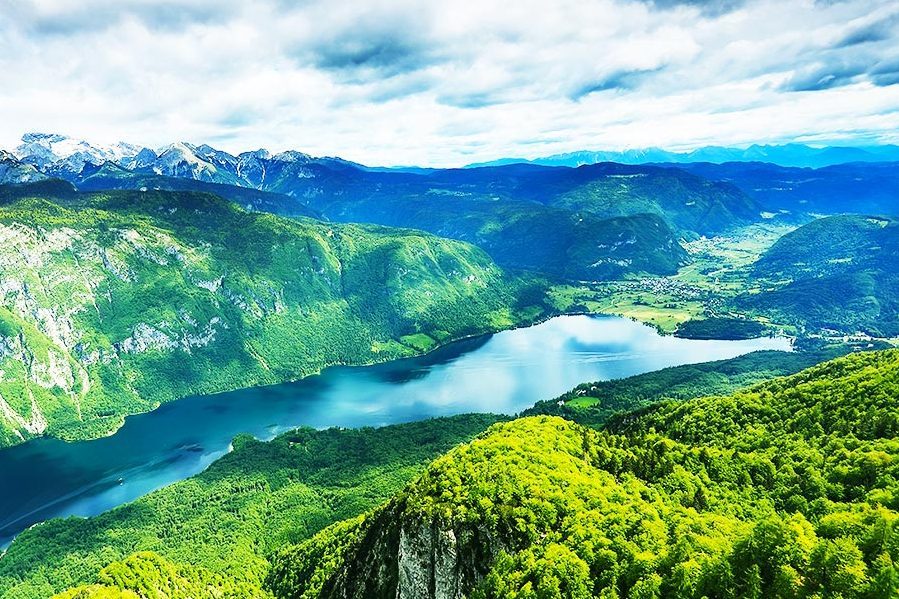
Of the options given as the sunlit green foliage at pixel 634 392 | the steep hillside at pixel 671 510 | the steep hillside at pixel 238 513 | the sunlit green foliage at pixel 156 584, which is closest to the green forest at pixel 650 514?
the steep hillside at pixel 671 510

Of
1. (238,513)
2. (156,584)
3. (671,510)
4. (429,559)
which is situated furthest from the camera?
(238,513)

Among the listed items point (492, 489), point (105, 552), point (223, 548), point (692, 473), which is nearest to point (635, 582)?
point (492, 489)

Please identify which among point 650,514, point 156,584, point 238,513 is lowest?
point 238,513

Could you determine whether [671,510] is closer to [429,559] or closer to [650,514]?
[650,514]

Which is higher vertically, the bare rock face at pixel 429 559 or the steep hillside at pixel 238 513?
the bare rock face at pixel 429 559

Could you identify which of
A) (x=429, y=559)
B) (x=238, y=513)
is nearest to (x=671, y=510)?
(x=429, y=559)

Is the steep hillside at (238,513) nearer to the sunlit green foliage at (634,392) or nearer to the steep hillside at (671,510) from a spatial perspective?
the sunlit green foliage at (634,392)

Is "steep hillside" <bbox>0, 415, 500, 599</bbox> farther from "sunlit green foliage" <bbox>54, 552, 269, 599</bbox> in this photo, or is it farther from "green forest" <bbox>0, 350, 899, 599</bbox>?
"green forest" <bbox>0, 350, 899, 599</bbox>

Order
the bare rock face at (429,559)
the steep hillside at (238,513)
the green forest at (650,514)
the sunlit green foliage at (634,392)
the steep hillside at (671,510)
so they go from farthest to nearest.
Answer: the sunlit green foliage at (634,392) < the steep hillside at (238,513) < the bare rock face at (429,559) < the green forest at (650,514) < the steep hillside at (671,510)

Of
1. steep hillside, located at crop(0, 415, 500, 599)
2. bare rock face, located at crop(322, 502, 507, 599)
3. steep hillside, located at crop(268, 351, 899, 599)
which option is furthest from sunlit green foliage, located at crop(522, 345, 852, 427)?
bare rock face, located at crop(322, 502, 507, 599)
